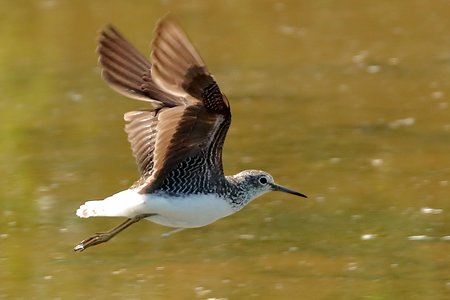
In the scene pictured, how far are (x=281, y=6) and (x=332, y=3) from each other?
25.0 inches

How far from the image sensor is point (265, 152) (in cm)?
1043

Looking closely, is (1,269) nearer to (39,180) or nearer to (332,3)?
(39,180)

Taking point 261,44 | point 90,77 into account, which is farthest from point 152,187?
point 261,44

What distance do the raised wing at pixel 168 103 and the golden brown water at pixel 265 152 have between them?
0.95 meters

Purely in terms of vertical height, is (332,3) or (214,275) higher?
(332,3)

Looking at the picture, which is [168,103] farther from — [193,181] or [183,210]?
[183,210]

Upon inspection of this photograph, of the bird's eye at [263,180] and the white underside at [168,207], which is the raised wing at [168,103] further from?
the bird's eye at [263,180]

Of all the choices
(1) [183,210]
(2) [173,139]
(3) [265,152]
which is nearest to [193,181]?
(1) [183,210]

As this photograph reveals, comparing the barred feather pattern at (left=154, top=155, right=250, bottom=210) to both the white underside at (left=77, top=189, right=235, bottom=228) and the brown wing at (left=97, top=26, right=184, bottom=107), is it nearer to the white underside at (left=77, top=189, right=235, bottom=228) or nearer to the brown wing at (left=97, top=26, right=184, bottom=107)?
the white underside at (left=77, top=189, right=235, bottom=228)

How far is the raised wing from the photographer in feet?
21.0

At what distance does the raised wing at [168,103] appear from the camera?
21.0 ft

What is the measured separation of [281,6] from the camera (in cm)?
1514

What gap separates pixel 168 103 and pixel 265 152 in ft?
10.4

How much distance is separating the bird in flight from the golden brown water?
62 cm
